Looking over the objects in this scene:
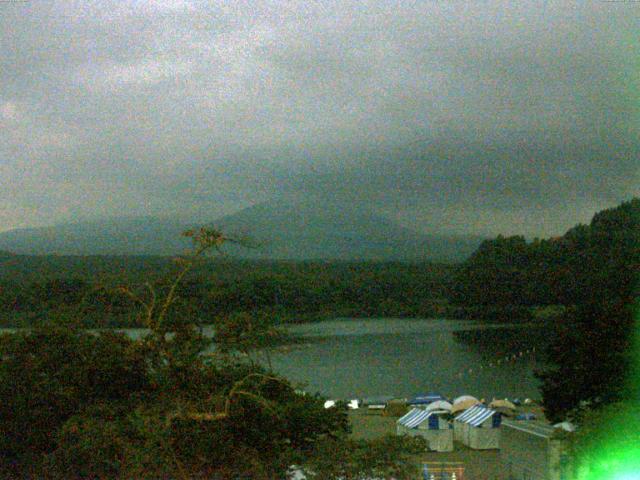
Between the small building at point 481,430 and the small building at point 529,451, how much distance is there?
12.4 feet

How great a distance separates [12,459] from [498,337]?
117 feet

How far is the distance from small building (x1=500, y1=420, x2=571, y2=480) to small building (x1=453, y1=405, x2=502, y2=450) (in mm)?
3779

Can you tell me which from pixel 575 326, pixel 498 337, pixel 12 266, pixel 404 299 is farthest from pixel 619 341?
pixel 404 299

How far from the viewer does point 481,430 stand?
13094 millimetres

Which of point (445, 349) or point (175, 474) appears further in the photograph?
point (445, 349)

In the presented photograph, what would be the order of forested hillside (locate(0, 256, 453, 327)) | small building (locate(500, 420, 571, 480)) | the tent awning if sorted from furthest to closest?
the tent awning
forested hillside (locate(0, 256, 453, 327))
small building (locate(500, 420, 571, 480))

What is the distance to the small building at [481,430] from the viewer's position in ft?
42.4

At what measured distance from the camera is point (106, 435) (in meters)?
5.22

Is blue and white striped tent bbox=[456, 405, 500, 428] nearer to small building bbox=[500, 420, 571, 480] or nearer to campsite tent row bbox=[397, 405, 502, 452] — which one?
campsite tent row bbox=[397, 405, 502, 452]

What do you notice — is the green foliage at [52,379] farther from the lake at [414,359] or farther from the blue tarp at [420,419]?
the lake at [414,359]

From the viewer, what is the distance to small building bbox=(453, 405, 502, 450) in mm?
12922

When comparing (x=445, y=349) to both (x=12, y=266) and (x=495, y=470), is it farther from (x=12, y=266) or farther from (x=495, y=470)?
(x=495, y=470)

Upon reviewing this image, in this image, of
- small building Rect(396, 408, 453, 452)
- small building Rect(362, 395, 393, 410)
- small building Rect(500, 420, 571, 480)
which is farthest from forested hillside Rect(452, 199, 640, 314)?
small building Rect(500, 420, 571, 480)

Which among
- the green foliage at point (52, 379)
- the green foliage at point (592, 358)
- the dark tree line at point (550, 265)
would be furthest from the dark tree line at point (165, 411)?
the dark tree line at point (550, 265)
